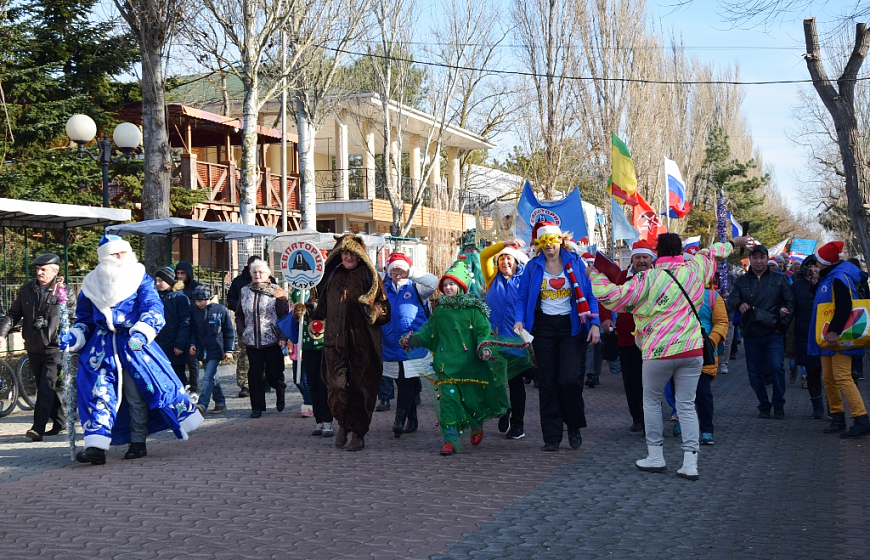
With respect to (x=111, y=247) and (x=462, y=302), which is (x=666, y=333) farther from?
(x=111, y=247)

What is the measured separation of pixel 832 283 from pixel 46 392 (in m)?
7.96

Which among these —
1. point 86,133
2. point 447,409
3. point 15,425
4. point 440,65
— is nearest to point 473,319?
point 447,409

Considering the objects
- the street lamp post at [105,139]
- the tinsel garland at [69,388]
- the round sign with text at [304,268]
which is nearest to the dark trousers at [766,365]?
the round sign with text at [304,268]

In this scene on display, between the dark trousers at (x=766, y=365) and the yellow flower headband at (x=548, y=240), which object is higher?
the yellow flower headband at (x=548, y=240)

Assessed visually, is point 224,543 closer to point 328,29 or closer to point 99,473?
point 99,473

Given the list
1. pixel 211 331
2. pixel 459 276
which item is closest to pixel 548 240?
pixel 459 276

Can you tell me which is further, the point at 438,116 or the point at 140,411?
the point at 438,116

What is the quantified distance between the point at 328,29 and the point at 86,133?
349 inches

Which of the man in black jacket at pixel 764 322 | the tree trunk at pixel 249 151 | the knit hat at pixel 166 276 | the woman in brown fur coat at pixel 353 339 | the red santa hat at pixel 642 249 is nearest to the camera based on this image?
the red santa hat at pixel 642 249

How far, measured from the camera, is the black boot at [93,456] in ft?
26.6

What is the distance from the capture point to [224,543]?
536 centimetres

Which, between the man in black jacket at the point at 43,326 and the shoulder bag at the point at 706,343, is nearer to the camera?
the shoulder bag at the point at 706,343

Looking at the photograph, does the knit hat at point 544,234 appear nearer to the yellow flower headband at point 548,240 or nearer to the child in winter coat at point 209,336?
the yellow flower headband at point 548,240

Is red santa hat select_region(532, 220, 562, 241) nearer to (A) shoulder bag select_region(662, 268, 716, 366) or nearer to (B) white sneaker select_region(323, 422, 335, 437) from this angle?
(A) shoulder bag select_region(662, 268, 716, 366)
